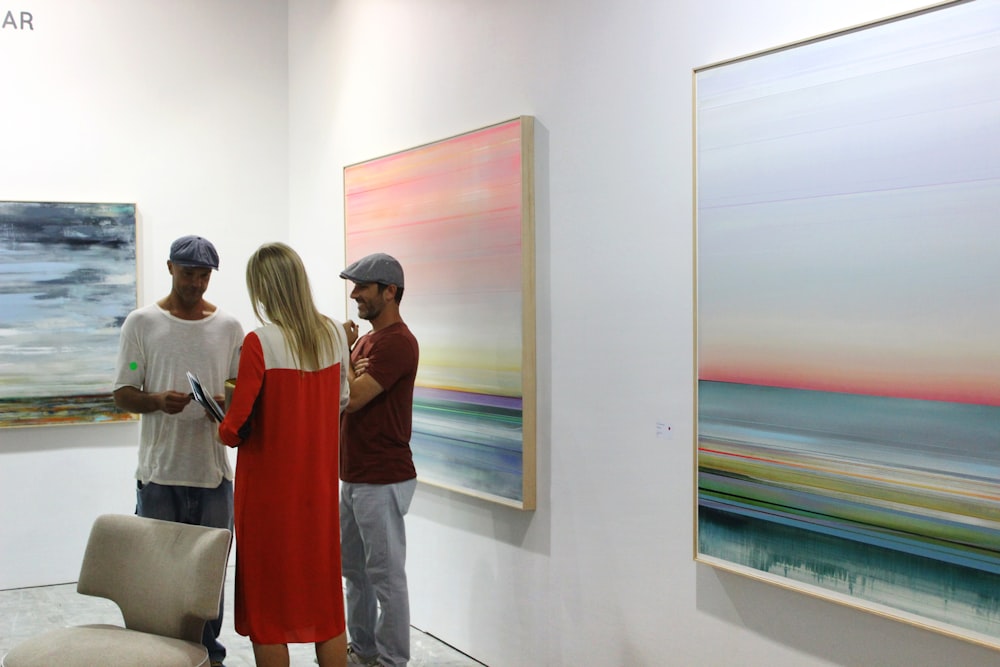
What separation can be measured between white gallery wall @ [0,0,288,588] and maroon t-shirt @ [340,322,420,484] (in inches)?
90.4

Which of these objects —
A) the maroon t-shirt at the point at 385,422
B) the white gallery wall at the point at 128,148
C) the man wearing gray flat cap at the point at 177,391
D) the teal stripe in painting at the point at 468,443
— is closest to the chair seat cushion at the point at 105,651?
the man wearing gray flat cap at the point at 177,391

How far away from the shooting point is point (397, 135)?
4484 millimetres

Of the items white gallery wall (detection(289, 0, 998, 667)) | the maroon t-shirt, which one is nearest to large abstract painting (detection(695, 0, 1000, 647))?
white gallery wall (detection(289, 0, 998, 667))

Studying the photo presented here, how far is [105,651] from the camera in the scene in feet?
→ 8.94

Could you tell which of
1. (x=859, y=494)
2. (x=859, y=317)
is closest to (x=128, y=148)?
(x=859, y=317)

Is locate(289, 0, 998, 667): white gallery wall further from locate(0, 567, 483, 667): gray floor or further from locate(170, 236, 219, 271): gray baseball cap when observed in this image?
locate(170, 236, 219, 271): gray baseball cap

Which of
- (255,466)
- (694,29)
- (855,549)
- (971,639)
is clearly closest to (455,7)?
(694,29)

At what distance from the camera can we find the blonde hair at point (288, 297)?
2.96 meters

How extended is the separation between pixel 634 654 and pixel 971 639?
3.96ft

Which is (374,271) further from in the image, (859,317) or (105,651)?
(859,317)

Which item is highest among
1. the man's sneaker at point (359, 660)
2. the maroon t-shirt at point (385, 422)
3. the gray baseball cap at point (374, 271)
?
the gray baseball cap at point (374, 271)

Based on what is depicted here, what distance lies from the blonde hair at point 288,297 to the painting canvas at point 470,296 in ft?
2.80

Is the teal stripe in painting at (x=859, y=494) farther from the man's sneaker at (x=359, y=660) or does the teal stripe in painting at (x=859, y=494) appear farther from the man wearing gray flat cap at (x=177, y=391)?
the man wearing gray flat cap at (x=177, y=391)

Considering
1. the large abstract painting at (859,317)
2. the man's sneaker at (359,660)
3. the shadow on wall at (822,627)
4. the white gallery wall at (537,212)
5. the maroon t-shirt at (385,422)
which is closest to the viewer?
the large abstract painting at (859,317)
